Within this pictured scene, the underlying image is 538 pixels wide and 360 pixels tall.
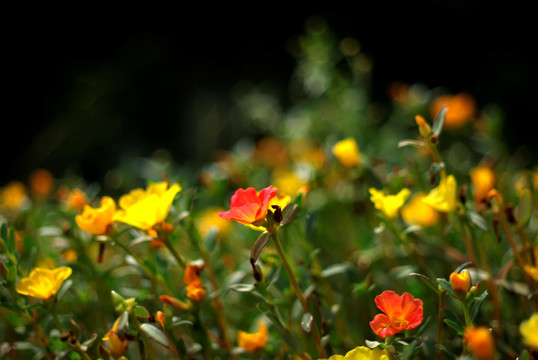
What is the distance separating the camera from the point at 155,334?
0.75m

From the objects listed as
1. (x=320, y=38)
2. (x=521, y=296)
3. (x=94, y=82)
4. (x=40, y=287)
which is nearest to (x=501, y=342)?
(x=521, y=296)

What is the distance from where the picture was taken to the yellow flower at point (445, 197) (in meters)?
0.88

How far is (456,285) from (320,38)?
1.16 metres

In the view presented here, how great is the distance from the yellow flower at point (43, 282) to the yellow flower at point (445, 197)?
56 cm

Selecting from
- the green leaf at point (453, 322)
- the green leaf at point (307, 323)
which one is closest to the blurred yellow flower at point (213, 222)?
the green leaf at point (307, 323)

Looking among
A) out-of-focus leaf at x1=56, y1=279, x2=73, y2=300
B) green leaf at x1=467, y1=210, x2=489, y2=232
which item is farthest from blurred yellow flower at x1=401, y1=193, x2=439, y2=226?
out-of-focus leaf at x1=56, y1=279, x2=73, y2=300

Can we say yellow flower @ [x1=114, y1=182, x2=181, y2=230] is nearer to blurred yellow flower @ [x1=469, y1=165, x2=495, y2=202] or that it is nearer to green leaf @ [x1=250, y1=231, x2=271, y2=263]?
green leaf @ [x1=250, y1=231, x2=271, y2=263]

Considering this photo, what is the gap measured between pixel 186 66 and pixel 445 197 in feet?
9.37

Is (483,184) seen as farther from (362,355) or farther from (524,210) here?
(362,355)

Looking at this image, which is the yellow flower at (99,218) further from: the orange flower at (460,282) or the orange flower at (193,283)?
the orange flower at (460,282)

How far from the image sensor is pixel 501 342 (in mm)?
922

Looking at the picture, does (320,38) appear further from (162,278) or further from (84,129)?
(84,129)

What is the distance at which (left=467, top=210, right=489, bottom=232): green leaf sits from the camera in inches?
34.1

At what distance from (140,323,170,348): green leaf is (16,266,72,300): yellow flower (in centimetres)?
16
